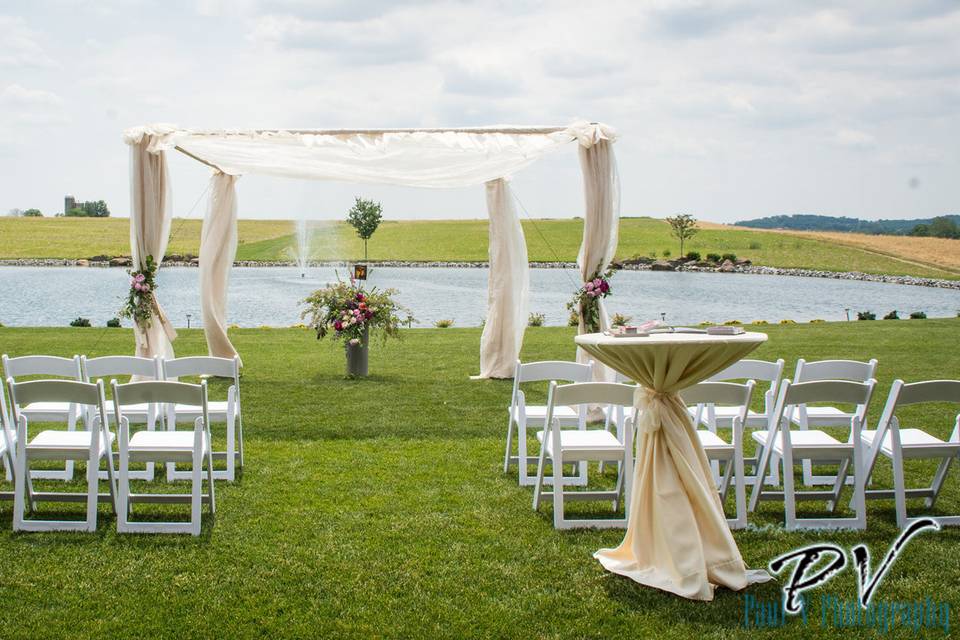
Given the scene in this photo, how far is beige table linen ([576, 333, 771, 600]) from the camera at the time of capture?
13.2 ft

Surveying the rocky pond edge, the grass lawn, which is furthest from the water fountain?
the rocky pond edge

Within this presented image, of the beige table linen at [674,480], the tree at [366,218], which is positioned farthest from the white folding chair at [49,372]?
the tree at [366,218]

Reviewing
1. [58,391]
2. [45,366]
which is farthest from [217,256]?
[58,391]

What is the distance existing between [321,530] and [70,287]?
35078 millimetres

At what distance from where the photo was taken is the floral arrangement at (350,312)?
1059 cm

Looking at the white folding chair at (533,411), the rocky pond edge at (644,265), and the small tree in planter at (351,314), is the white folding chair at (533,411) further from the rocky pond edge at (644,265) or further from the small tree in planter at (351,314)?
the rocky pond edge at (644,265)

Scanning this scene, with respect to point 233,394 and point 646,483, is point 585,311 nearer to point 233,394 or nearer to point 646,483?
point 233,394

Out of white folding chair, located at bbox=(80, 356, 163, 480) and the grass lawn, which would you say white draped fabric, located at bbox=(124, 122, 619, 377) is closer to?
the grass lawn

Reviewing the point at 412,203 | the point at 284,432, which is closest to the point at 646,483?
the point at 284,432

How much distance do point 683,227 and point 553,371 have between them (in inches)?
2381

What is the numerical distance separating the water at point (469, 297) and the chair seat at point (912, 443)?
12.7 m

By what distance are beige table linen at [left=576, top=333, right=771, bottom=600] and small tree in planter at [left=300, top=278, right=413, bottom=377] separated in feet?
21.7

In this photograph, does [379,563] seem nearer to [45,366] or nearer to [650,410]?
[650,410]

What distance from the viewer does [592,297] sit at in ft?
28.8
